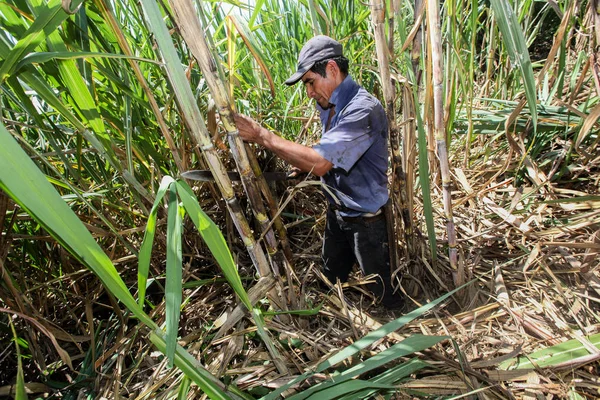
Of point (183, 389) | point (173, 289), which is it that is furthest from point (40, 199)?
point (183, 389)

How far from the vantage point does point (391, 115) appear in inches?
45.7

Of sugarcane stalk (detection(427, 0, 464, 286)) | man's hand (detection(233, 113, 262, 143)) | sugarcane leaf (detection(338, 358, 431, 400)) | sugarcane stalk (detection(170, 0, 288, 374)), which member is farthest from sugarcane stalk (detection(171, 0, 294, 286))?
sugarcane stalk (detection(427, 0, 464, 286))

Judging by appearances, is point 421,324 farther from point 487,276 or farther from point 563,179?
point 563,179

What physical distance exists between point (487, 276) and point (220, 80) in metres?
1.22

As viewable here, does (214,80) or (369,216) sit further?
(369,216)

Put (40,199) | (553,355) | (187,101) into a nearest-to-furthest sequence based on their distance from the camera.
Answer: (40,199) < (187,101) < (553,355)

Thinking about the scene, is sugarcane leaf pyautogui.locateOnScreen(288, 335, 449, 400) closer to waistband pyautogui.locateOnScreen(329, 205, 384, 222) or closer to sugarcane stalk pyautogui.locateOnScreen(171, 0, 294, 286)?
sugarcane stalk pyautogui.locateOnScreen(171, 0, 294, 286)

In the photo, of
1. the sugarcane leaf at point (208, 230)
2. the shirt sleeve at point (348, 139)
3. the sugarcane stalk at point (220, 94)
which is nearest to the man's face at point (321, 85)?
the shirt sleeve at point (348, 139)

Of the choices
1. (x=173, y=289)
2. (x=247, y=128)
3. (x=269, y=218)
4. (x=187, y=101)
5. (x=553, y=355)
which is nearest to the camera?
(x=173, y=289)

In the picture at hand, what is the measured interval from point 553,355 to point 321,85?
3.68 ft

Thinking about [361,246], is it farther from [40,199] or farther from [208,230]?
[40,199]

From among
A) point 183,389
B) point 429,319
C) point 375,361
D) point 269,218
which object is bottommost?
point 429,319

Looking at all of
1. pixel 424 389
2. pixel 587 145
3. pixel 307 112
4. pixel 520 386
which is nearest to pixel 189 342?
pixel 424 389

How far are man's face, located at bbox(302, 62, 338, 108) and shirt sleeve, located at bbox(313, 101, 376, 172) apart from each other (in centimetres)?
18
